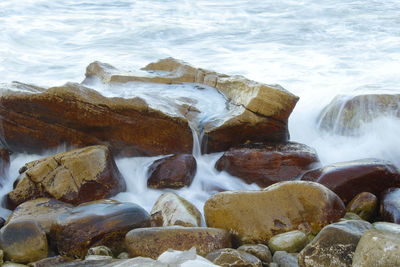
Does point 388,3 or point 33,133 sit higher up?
point 388,3

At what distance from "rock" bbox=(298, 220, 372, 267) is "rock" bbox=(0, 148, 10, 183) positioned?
2.85 metres

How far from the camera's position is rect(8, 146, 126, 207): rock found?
4773mm

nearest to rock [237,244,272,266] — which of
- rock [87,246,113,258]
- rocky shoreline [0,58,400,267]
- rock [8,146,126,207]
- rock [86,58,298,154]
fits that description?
rocky shoreline [0,58,400,267]

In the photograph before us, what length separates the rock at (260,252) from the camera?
3717mm

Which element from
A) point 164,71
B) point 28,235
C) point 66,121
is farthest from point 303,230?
point 164,71

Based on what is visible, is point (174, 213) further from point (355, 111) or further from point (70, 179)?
point (355, 111)

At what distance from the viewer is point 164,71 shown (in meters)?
7.10

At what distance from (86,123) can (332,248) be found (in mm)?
2714

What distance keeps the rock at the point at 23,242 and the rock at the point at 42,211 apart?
0.40ft

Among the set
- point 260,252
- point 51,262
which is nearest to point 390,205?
point 260,252

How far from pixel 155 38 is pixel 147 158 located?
6950 millimetres

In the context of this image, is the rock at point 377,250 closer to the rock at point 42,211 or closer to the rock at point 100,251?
the rock at point 100,251

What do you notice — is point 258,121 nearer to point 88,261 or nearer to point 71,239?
point 71,239

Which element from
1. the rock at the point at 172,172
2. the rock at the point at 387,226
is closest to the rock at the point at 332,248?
the rock at the point at 387,226
